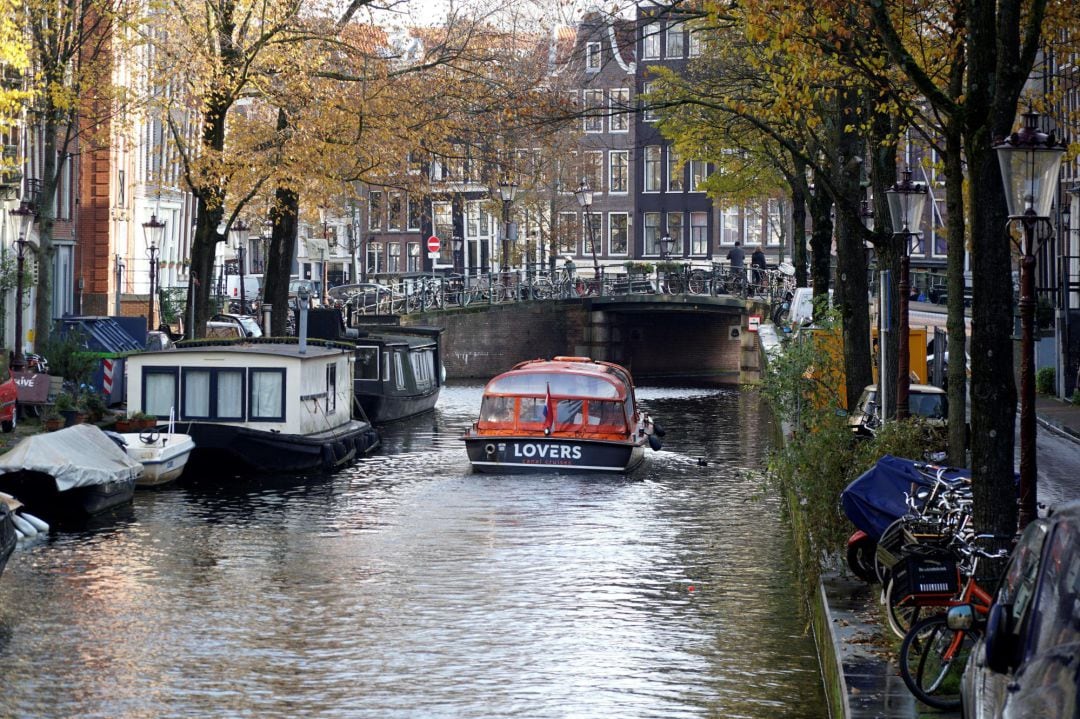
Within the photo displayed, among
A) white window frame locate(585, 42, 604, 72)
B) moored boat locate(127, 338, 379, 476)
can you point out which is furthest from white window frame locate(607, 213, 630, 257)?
white window frame locate(585, 42, 604, 72)

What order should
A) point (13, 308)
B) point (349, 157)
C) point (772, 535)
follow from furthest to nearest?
point (13, 308)
point (349, 157)
point (772, 535)

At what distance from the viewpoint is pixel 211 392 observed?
28.8 metres

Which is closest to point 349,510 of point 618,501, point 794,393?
point 618,501

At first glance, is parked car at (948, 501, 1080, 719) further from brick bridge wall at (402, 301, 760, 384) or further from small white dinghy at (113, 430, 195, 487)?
brick bridge wall at (402, 301, 760, 384)

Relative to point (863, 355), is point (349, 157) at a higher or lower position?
higher

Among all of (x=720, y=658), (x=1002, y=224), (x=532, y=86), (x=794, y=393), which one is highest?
(x=532, y=86)

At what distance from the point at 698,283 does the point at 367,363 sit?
22.7 m

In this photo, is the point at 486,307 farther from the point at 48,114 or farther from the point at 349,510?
the point at 349,510

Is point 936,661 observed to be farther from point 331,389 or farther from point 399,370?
point 399,370

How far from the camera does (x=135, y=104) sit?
34.3 metres

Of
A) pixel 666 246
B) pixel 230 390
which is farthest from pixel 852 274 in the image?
pixel 666 246

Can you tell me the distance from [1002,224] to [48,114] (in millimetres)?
24290

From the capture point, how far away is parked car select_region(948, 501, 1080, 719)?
608 cm

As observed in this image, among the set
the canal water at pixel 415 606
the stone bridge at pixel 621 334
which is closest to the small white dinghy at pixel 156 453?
the canal water at pixel 415 606
